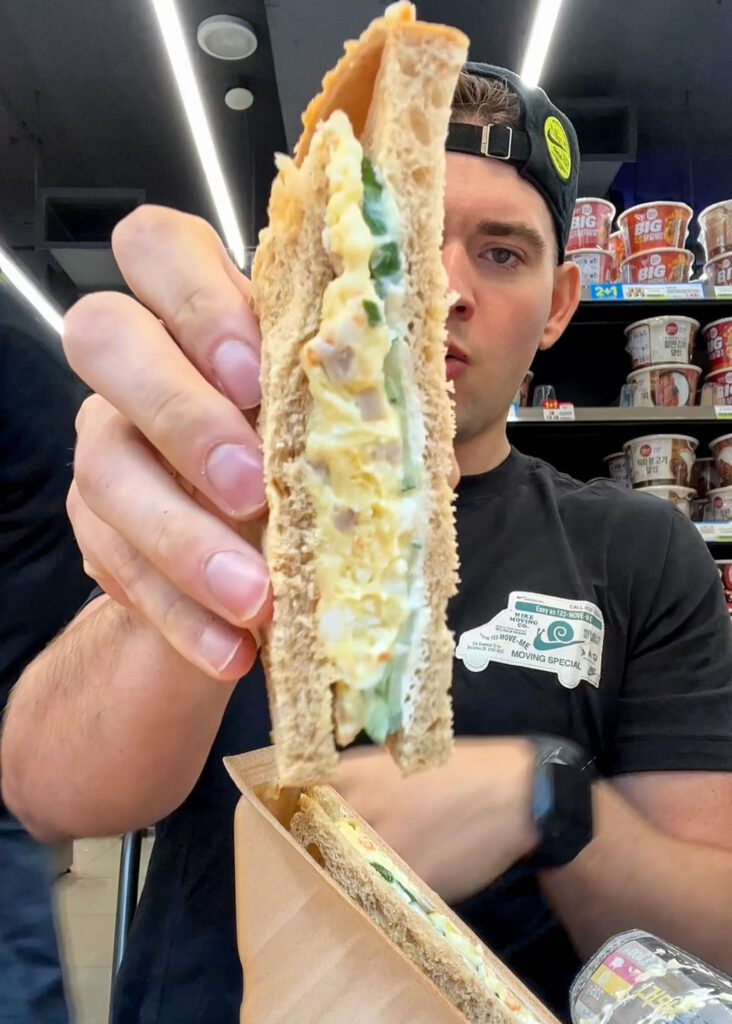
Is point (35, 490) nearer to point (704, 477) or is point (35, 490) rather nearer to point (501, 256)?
point (501, 256)

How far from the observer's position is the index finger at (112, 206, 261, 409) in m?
0.67

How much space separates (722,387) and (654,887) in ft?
7.73

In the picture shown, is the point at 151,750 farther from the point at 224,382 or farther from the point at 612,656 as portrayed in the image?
the point at 612,656

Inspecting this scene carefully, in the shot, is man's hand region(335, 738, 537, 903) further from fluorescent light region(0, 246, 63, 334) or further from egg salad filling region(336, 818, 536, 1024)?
fluorescent light region(0, 246, 63, 334)

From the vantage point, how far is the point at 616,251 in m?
3.27

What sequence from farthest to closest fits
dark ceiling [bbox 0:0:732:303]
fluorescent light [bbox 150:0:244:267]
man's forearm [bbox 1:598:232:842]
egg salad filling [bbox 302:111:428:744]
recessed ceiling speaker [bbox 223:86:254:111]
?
1. recessed ceiling speaker [bbox 223:86:254:111]
2. dark ceiling [bbox 0:0:732:303]
3. fluorescent light [bbox 150:0:244:267]
4. man's forearm [bbox 1:598:232:842]
5. egg salad filling [bbox 302:111:428:744]

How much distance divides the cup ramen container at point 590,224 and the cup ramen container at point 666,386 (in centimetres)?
56

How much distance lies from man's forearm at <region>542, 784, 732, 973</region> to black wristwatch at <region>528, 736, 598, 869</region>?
9 centimetres

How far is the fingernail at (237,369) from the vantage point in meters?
0.66

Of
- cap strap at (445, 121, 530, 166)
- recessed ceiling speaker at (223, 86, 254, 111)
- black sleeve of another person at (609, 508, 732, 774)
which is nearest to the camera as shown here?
black sleeve of another person at (609, 508, 732, 774)

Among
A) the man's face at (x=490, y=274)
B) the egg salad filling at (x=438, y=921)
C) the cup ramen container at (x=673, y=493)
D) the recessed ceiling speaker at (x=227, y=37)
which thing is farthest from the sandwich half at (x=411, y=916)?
the recessed ceiling speaker at (x=227, y=37)

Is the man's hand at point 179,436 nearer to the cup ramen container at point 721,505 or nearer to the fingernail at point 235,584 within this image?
the fingernail at point 235,584

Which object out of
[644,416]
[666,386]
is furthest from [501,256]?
[666,386]

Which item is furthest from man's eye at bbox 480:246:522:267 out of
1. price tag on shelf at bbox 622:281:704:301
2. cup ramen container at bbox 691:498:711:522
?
cup ramen container at bbox 691:498:711:522
